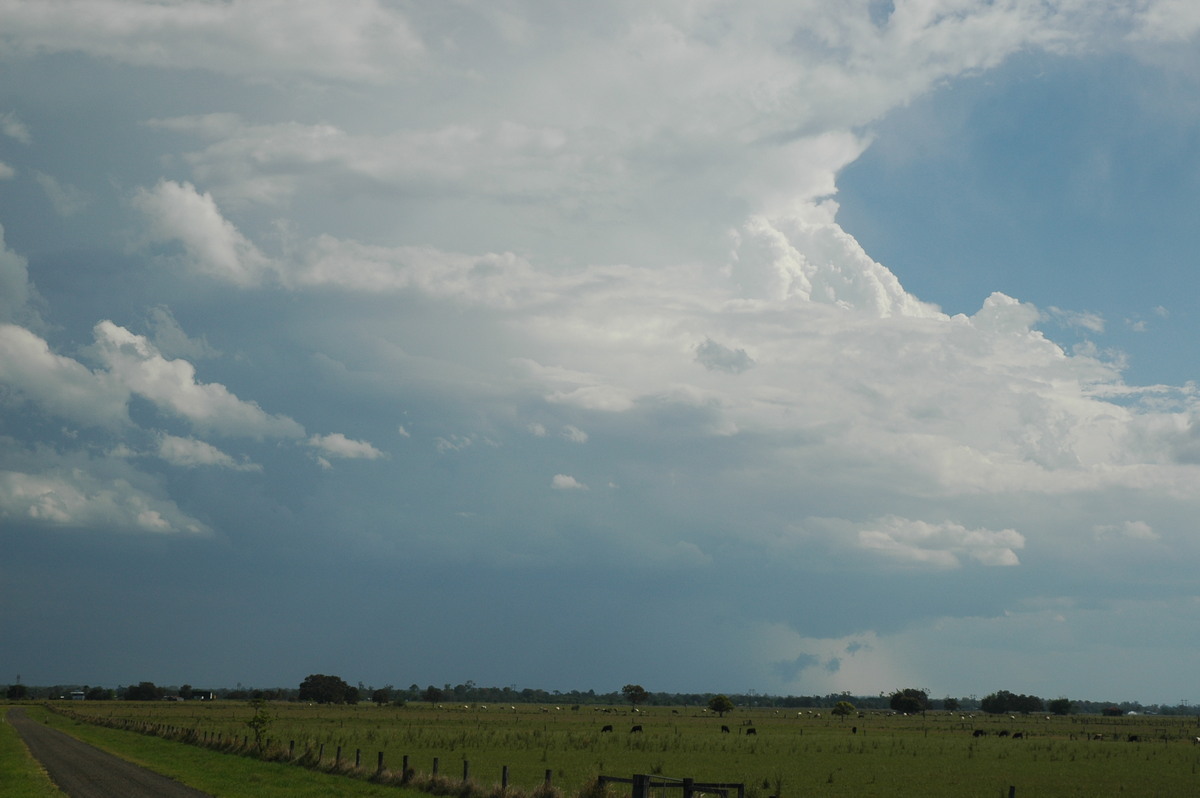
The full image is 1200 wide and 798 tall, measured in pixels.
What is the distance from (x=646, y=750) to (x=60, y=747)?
31782 millimetres

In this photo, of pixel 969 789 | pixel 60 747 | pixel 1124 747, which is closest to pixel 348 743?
pixel 60 747

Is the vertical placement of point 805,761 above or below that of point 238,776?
below

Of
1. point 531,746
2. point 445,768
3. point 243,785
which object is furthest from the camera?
point 531,746

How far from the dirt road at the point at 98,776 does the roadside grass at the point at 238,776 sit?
70cm

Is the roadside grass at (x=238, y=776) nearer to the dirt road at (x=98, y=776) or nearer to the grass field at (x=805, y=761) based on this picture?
the dirt road at (x=98, y=776)

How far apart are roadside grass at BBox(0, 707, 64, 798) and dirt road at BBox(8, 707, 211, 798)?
0.42 m

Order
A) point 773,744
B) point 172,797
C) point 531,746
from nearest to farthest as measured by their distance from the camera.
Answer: point 172,797, point 531,746, point 773,744

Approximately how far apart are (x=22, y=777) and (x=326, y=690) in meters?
170

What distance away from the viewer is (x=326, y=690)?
194 meters

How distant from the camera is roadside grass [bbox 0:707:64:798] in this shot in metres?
29.1

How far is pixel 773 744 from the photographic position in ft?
225

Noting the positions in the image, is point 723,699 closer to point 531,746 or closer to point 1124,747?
point 1124,747

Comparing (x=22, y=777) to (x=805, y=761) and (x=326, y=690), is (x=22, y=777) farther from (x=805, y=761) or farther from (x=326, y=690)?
(x=326, y=690)

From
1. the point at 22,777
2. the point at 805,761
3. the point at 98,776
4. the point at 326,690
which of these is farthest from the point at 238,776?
the point at 326,690
